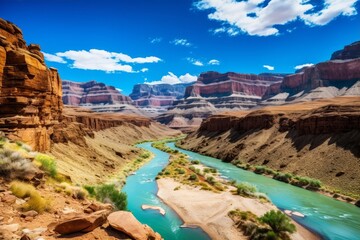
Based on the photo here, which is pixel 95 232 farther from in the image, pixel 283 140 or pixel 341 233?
pixel 283 140

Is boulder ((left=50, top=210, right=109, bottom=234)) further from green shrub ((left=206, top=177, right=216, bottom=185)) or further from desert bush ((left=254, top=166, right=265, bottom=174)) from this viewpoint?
desert bush ((left=254, top=166, right=265, bottom=174))

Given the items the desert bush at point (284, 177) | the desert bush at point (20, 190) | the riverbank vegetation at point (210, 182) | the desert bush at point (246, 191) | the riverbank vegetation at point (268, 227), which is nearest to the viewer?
the desert bush at point (20, 190)

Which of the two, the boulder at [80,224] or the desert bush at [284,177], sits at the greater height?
the boulder at [80,224]

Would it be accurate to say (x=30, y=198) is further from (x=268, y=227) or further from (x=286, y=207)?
(x=286, y=207)

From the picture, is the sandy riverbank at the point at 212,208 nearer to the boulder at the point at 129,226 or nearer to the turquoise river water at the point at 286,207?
the turquoise river water at the point at 286,207

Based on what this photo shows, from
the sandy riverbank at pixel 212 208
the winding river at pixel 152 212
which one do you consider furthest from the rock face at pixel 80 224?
the sandy riverbank at pixel 212 208

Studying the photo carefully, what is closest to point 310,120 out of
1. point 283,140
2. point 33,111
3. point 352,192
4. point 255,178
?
point 283,140
